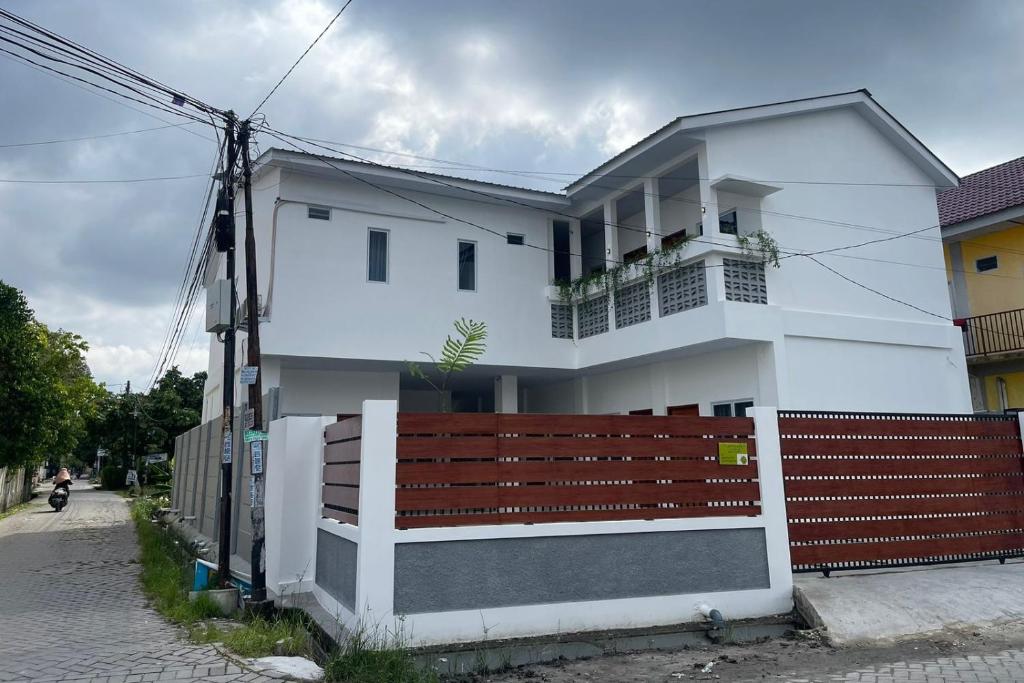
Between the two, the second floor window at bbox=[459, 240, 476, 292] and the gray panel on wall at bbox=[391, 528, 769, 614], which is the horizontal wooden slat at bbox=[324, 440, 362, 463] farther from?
the second floor window at bbox=[459, 240, 476, 292]

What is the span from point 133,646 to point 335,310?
7878mm

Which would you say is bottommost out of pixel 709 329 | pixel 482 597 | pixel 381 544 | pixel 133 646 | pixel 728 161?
pixel 133 646

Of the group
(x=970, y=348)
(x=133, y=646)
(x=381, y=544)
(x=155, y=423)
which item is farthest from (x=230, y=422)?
(x=155, y=423)

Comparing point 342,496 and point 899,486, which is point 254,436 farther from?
point 899,486

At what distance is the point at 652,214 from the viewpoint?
1352 cm

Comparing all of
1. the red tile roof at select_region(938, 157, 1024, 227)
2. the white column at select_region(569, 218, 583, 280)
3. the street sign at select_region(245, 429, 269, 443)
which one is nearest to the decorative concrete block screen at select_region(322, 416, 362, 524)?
the street sign at select_region(245, 429, 269, 443)

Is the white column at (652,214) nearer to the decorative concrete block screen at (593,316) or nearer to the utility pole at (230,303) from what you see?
the decorative concrete block screen at (593,316)

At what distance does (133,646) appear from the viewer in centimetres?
612

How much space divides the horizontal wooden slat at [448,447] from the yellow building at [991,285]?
14400 mm

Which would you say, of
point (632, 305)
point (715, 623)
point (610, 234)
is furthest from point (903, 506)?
point (610, 234)

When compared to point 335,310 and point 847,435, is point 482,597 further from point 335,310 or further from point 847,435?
point 335,310

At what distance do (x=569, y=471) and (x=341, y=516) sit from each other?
215 centimetres

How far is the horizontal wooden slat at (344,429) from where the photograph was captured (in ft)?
20.6

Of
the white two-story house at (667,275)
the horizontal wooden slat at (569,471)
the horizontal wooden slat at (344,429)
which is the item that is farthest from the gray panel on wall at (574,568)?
the white two-story house at (667,275)
